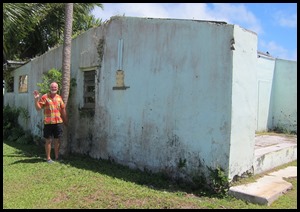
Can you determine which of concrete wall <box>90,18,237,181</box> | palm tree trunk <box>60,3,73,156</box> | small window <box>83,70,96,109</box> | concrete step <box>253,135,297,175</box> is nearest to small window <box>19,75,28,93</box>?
small window <box>83,70,96,109</box>

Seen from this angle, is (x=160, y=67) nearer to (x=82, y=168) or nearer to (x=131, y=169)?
(x=131, y=169)

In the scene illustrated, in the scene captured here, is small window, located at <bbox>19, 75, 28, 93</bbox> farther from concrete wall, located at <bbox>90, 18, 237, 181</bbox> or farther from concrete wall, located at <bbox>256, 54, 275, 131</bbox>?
concrete wall, located at <bbox>256, 54, 275, 131</bbox>

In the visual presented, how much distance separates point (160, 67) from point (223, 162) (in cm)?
219

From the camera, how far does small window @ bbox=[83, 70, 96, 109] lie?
8.84 meters

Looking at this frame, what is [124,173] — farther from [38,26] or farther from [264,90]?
[38,26]

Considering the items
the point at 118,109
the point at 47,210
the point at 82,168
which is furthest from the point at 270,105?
the point at 47,210

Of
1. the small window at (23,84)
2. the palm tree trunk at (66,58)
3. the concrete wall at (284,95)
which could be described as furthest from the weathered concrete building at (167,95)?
the concrete wall at (284,95)

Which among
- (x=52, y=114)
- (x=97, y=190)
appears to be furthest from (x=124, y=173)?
(x=52, y=114)

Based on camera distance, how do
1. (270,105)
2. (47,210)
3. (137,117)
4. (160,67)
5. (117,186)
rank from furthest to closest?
(270,105), (137,117), (160,67), (117,186), (47,210)

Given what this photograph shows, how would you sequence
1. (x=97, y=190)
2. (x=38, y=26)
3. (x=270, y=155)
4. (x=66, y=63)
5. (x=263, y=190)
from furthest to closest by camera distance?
1. (x=38, y=26)
2. (x=66, y=63)
3. (x=270, y=155)
4. (x=97, y=190)
5. (x=263, y=190)

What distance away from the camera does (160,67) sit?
6883 millimetres

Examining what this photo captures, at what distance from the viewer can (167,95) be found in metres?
6.74

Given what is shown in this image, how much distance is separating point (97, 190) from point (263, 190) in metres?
2.59

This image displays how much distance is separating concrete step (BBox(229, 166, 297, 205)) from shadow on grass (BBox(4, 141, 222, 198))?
1.34 feet
